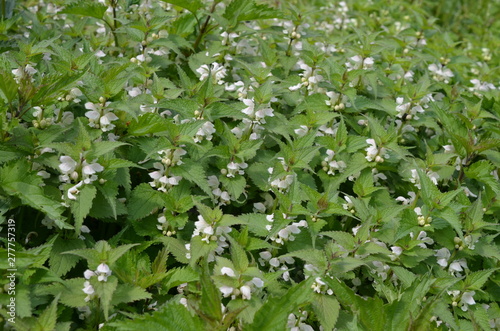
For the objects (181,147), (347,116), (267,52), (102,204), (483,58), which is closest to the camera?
(102,204)

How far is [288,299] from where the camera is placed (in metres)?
1.90

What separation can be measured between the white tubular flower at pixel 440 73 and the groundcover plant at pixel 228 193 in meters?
0.43

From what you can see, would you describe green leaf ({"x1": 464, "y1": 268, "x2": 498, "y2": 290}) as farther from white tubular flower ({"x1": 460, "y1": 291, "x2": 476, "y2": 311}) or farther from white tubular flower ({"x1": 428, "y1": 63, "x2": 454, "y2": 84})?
white tubular flower ({"x1": 428, "y1": 63, "x2": 454, "y2": 84})

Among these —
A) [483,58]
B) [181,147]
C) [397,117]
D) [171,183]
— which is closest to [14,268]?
[171,183]

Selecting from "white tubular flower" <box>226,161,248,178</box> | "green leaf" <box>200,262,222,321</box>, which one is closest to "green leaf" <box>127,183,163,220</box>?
"white tubular flower" <box>226,161,248,178</box>

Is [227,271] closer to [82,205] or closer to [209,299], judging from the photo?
[209,299]

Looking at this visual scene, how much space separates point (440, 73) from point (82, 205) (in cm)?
307

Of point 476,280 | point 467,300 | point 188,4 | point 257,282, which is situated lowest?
point 467,300

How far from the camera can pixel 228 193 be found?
2.62 meters

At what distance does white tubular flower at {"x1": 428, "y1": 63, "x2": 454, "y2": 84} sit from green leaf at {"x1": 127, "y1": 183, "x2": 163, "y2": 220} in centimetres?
266

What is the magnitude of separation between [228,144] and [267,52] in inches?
42.3

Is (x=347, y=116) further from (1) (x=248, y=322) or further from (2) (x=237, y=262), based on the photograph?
(1) (x=248, y=322)

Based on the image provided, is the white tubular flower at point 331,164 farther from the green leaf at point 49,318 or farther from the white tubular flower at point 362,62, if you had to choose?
the green leaf at point 49,318

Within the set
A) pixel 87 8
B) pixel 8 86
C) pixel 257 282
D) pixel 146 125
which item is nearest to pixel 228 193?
pixel 146 125
